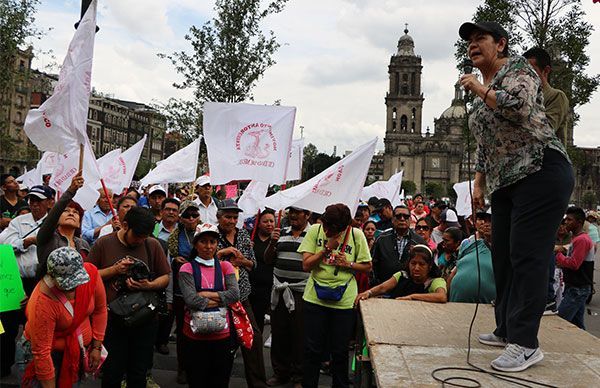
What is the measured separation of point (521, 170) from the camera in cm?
330

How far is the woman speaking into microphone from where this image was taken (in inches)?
124

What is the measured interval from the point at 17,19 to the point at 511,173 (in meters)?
25.0

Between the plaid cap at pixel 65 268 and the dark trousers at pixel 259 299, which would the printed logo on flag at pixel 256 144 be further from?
the plaid cap at pixel 65 268

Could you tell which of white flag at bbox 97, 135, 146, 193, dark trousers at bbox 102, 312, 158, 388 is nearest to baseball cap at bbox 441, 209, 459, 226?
white flag at bbox 97, 135, 146, 193

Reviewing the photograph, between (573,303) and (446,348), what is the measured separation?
5402mm

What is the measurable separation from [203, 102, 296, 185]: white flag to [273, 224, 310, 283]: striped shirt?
3.20ft

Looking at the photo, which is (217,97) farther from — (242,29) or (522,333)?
(522,333)

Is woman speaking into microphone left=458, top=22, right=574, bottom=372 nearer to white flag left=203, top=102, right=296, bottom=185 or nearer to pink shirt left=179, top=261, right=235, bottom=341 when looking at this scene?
pink shirt left=179, top=261, right=235, bottom=341

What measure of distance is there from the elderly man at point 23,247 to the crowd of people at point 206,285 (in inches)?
0.4

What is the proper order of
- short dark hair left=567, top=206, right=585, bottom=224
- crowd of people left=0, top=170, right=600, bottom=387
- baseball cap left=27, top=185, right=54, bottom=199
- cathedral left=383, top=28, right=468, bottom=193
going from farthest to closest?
cathedral left=383, top=28, right=468, bottom=193 → short dark hair left=567, top=206, right=585, bottom=224 → baseball cap left=27, top=185, right=54, bottom=199 → crowd of people left=0, top=170, right=600, bottom=387

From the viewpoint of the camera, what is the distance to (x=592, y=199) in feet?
258

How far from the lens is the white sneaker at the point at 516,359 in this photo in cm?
303

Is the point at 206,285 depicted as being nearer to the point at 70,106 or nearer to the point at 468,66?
the point at 70,106

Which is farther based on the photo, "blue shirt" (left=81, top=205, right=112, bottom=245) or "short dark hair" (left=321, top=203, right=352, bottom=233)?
"blue shirt" (left=81, top=205, right=112, bottom=245)
